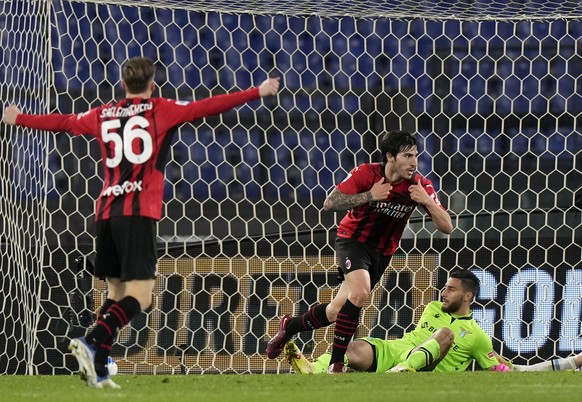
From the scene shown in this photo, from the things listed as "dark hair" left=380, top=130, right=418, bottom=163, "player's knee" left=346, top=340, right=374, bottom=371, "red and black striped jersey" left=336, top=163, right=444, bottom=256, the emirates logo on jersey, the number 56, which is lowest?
"player's knee" left=346, top=340, right=374, bottom=371

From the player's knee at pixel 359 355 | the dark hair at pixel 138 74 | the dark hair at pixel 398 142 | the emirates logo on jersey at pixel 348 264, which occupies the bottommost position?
the player's knee at pixel 359 355

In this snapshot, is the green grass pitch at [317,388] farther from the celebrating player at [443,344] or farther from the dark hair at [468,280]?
the dark hair at [468,280]

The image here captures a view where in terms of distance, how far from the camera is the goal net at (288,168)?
720cm

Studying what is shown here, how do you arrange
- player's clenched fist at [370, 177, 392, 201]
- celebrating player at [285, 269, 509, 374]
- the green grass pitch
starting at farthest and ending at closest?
celebrating player at [285, 269, 509, 374], player's clenched fist at [370, 177, 392, 201], the green grass pitch

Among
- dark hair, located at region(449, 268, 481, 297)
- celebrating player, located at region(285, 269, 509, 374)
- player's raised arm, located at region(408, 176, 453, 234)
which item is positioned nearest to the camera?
player's raised arm, located at region(408, 176, 453, 234)

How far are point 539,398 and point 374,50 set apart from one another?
14.4ft

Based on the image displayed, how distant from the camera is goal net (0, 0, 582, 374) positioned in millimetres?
7203

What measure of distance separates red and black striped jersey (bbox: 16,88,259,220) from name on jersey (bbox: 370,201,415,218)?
1.68 m

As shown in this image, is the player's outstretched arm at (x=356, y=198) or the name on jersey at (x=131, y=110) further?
the player's outstretched arm at (x=356, y=198)

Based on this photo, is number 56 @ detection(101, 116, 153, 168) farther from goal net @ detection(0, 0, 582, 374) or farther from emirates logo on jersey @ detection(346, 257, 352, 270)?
goal net @ detection(0, 0, 582, 374)

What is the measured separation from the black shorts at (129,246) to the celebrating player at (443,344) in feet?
6.09

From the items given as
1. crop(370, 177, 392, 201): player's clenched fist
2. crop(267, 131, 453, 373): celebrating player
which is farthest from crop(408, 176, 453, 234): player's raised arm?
crop(370, 177, 392, 201): player's clenched fist

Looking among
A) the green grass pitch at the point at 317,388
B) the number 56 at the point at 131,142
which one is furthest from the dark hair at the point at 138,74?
the green grass pitch at the point at 317,388

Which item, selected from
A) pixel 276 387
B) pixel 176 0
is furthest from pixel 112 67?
pixel 276 387
